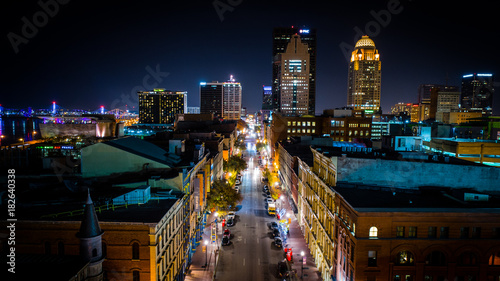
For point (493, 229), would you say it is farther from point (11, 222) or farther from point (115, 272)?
point (11, 222)

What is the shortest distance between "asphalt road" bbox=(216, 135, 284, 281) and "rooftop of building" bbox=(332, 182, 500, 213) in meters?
15.9

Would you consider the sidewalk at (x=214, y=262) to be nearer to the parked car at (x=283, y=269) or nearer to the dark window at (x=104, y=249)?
the parked car at (x=283, y=269)

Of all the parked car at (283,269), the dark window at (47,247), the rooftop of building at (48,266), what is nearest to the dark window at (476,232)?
the parked car at (283,269)

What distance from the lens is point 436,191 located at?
35.5 m

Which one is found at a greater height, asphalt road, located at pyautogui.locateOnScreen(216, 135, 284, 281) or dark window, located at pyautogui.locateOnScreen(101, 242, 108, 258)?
dark window, located at pyautogui.locateOnScreen(101, 242, 108, 258)

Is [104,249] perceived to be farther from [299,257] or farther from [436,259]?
[436,259]

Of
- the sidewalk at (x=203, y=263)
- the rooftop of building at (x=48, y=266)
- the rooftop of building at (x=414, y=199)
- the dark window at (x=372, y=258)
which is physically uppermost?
the rooftop of building at (x=414, y=199)

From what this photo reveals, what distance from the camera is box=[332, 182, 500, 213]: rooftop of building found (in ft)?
95.7

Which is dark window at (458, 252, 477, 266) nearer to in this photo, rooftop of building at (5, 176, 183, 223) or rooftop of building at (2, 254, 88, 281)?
rooftop of building at (5, 176, 183, 223)

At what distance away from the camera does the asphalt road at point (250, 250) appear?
42.4 meters

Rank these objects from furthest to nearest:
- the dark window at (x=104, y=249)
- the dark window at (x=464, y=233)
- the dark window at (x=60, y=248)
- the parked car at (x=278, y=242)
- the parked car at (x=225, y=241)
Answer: the parked car at (x=225, y=241) < the parked car at (x=278, y=242) < the dark window at (x=464, y=233) < the dark window at (x=104, y=249) < the dark window at (x=60, y=248)

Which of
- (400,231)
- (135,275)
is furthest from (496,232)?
(135,275)

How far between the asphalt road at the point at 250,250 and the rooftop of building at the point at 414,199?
52.2 feet

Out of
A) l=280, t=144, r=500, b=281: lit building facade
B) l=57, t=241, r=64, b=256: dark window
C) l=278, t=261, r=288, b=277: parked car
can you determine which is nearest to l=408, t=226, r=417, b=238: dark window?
l=280, t=144, r=500, b=281: lit building facade
